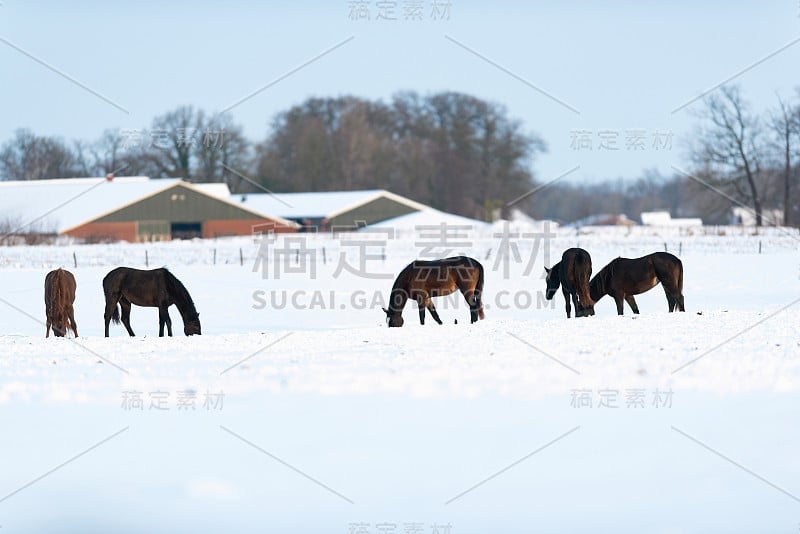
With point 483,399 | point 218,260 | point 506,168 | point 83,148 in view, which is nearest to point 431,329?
point 483,399

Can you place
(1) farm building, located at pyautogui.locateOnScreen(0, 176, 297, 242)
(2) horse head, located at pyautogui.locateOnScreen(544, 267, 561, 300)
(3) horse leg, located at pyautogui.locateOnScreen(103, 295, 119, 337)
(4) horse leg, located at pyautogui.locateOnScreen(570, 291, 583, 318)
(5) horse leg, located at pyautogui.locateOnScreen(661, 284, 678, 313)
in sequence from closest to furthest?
(4) horse leg, located at pyautogui.locateOnScreen(570, 291, 583, 318) < (5) horse leg, located at pyautogui.locateOnScreen(661, 284, 678, 313) < (3) horse leg, located at pyautogui.locateOnScreen(103, 295, 119, 337) < (2) horse head, located at pyautogui.locateOnScreen(544, 267, 561, 300) < (1) farm building, located at pyautogui.locateOnScreen(0, 176, 297, 242)

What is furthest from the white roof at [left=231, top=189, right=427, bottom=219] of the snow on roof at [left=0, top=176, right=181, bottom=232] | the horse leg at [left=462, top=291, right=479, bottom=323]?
the horse leg at [left=462, top=291, right=479, bottom=323]

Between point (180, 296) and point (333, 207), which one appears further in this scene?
point (333, 207)

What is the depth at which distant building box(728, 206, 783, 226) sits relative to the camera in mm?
62631

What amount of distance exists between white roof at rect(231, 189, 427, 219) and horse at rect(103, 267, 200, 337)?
1992 inches

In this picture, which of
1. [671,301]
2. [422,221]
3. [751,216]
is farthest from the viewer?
[751,216]

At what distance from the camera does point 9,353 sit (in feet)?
38.9

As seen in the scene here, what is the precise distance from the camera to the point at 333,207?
68750 mm

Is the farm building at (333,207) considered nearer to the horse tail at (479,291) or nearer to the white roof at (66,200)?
the white roof at (66,200)

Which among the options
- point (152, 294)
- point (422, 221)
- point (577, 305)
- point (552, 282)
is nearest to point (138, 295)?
point (152, 294)

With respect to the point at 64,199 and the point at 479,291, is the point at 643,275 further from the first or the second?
the point at 64,199

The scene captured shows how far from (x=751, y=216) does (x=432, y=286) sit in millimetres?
71636

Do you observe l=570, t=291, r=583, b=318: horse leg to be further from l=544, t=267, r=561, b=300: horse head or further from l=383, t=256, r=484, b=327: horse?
l=383, t=256, r=484, b=327: horse

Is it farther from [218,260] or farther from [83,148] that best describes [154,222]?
[83,148]
